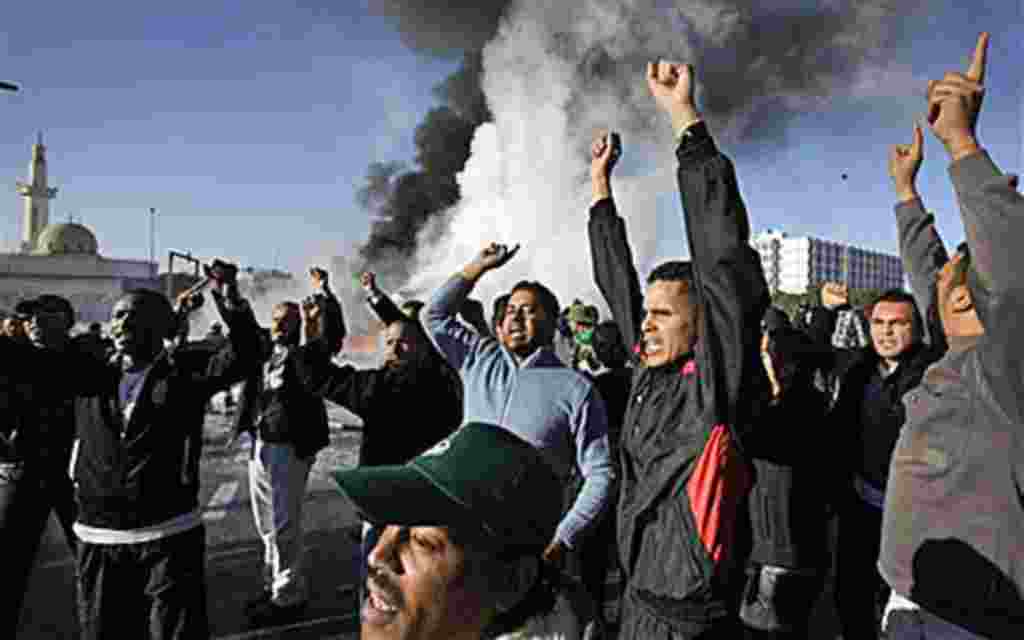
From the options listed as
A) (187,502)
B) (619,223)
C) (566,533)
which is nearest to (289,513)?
(187,502)

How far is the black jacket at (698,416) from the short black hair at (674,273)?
270 millimetres

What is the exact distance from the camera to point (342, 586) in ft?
17.0

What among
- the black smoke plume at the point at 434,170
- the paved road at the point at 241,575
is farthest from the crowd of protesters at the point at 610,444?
the black smoke plume at the point at 434,170

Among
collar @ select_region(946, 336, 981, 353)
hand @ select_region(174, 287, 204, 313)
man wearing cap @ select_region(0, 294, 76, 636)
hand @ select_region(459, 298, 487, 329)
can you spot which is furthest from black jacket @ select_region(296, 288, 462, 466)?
collar @ select_region(946, 336, 981, 353)

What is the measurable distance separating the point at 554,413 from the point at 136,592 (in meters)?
1.87

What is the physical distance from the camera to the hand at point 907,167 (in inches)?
119

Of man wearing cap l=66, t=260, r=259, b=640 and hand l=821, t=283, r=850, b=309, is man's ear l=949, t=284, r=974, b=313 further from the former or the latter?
hand l=821, t=283, r=850, b=309

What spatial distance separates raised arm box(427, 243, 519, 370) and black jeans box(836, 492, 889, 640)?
6.46ft

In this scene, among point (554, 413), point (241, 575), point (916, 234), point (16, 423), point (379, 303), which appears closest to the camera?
point (916, 234)

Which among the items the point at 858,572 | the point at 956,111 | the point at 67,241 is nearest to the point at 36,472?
the point at 858,572

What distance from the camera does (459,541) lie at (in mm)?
1286

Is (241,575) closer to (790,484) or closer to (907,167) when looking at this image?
(790,484)

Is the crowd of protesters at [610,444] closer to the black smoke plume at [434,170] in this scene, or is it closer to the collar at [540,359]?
the collar at [540,359]

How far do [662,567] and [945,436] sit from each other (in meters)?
0.79
